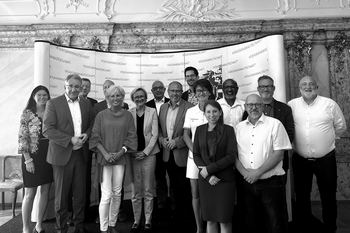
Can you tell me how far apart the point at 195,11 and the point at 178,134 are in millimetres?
2923

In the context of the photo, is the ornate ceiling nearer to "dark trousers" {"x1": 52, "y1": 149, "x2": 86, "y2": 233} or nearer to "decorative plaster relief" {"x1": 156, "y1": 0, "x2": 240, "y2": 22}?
"decorative plaster relief" {"x1": 156, "y1": 0, "x2": 240, "y2": 22}

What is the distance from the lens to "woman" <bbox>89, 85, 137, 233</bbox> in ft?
8.40

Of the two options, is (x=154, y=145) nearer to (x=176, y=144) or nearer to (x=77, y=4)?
(x=176, y=144)

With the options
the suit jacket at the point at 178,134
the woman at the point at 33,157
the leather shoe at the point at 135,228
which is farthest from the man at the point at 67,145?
the suit jacket at the point at 178,134

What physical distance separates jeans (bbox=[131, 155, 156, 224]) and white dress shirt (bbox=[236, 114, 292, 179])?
109 centimetres

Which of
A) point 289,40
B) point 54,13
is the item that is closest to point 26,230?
point 54,13

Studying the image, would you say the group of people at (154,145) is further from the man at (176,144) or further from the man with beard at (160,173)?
the man with beard at (160,173)

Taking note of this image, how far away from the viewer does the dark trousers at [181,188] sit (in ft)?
9.55

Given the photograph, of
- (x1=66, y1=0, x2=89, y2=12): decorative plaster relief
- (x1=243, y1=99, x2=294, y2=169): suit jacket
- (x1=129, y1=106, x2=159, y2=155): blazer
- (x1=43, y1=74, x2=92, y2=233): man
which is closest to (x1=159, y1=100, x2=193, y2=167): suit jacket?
(x1=129, y1=106, x2=159, y2=155): blazer

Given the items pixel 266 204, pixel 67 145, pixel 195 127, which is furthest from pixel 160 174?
pixel 266 204

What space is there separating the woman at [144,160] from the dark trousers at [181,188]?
0.90 feet

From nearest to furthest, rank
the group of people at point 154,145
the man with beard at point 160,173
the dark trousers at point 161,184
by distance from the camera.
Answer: the group of people at point 154,145 → the man with beard at point 160,173 → the dark trousers at point 161,184

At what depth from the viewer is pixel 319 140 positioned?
275cm

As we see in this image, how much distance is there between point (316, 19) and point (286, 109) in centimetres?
→ 281
